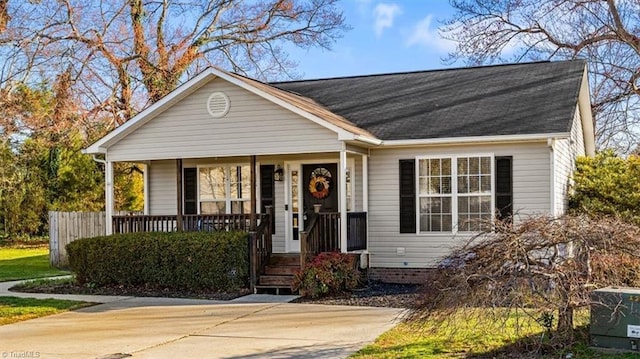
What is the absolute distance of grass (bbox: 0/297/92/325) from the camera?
35.0 feet

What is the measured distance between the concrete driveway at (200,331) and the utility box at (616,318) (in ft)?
8.56

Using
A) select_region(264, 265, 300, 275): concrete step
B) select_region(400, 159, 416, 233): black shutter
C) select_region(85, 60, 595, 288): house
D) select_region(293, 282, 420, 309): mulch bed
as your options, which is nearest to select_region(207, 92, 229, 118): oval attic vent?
select_region(85, 60, 595, 288): house

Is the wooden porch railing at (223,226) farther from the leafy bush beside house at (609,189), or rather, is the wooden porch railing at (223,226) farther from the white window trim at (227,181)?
the leafy bush beside house at (609,189)

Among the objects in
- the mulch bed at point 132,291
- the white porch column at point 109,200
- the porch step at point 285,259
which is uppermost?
the white porch column at point 109,200

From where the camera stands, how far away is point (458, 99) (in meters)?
15.6

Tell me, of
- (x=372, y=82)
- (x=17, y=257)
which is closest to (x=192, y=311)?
(x=372, y=82)

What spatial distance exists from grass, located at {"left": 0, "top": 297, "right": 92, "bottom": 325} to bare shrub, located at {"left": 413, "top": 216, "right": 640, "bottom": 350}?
657 cm

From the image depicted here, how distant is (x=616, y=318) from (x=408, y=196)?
7.32 metres

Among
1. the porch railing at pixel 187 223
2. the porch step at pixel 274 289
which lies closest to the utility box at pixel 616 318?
the porch step at pixel 274 289

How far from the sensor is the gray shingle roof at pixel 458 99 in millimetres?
13547

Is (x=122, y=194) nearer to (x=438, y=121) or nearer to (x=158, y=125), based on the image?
(x=158, y=125)

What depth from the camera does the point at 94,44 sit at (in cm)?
2584

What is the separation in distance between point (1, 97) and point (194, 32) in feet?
30.0

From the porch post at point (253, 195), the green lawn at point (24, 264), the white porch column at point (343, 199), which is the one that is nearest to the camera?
the white porch column at point (343, 199)
